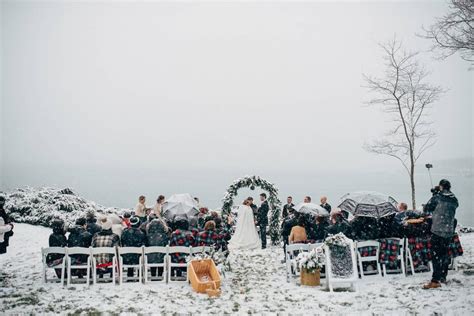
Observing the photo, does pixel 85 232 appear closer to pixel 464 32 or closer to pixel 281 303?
A: pixel 281 303

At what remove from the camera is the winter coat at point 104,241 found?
29.9 feet

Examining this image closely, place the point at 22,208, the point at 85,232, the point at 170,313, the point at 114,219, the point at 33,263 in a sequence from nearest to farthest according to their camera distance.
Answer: the point at 170,313 < the point at 85,232 < the point at 114,219 < the point at 33,263 < the point at 22,208

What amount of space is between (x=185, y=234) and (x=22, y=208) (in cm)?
1380

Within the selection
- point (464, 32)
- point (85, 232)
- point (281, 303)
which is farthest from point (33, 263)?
Result: point (464, 32)

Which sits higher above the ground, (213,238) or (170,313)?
(213,238)

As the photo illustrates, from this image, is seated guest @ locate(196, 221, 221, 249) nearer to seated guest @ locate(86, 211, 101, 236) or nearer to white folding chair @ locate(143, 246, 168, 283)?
white folding chair @ locate(143, 246, 168, 283)

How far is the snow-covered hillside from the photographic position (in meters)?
18.5

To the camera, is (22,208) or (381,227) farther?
(22,208)

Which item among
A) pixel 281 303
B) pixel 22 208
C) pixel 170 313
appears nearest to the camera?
pixel 170 313

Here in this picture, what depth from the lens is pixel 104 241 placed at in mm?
9289

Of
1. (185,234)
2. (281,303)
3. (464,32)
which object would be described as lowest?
(281,303)

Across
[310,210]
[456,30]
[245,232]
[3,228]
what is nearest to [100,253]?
[3,228]

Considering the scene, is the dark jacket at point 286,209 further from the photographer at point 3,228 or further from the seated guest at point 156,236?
the photographer at point 3,228

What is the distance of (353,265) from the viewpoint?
877 centimetres
